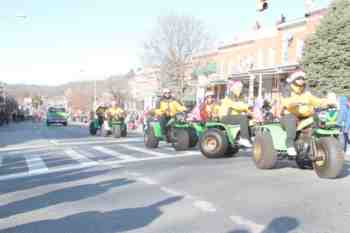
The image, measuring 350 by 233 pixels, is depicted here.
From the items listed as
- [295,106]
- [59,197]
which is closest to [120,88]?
[295,106]

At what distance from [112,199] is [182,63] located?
1797 inches

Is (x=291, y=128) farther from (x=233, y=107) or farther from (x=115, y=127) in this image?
(x=115, y=127)

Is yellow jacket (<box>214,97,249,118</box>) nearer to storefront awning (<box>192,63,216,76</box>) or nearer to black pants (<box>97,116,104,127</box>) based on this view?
black pants (<box>97,116,104,127</box>)

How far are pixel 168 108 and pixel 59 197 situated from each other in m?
8.80

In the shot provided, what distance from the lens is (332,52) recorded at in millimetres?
29109

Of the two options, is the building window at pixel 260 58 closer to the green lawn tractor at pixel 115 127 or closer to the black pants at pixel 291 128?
the green lawn tractor at pixel 115 127

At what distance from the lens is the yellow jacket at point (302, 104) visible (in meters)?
9.73

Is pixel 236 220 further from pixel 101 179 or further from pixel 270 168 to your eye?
pixel 270 168

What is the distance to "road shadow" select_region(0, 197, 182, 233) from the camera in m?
5.74

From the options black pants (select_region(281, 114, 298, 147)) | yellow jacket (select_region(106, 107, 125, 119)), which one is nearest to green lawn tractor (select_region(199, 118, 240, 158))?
black pants (select_region(281, 114, 298, 147))

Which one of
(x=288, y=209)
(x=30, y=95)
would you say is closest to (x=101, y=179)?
(x=288, y=209)

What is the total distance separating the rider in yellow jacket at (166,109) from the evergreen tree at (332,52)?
48.9 ft

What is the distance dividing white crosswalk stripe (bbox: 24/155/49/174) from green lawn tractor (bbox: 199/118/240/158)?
3.69 metres

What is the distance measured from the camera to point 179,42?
52375 mm
